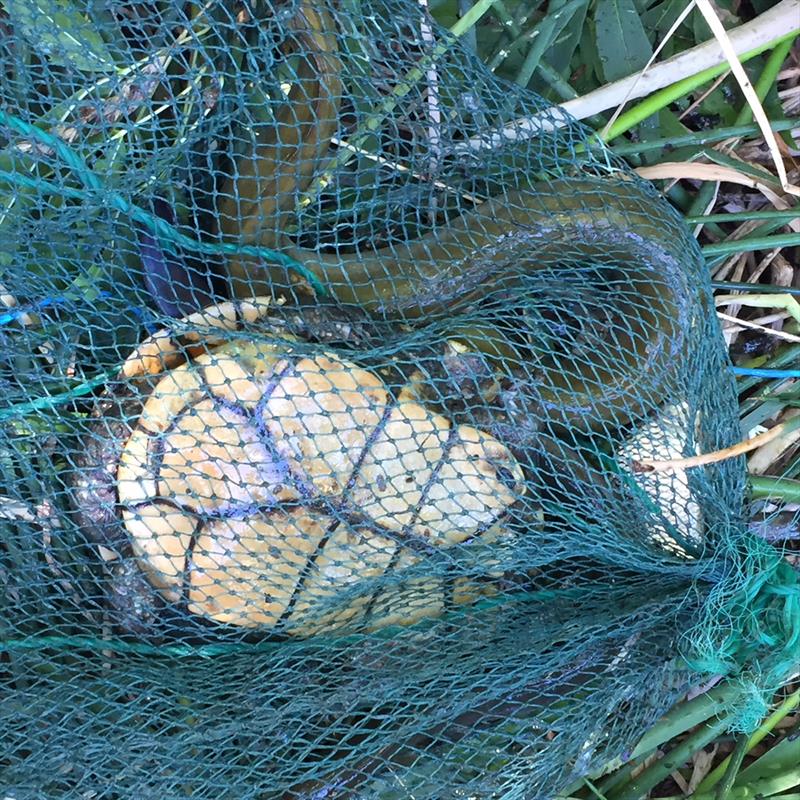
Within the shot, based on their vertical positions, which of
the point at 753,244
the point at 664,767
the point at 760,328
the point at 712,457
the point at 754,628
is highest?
the point at 753,244

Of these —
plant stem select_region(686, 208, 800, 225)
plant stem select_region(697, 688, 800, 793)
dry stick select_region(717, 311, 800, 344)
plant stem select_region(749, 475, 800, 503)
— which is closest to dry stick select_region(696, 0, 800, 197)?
plant stem select_region(686, 208, 800, 225)

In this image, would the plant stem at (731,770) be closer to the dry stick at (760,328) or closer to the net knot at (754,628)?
the net knot at (754,628)

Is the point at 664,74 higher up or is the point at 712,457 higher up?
the point at 664,74

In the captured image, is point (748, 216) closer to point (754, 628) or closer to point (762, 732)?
point (754, 628)

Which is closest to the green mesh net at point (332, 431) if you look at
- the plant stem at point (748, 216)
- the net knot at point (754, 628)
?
the net knot at point (754, 628)

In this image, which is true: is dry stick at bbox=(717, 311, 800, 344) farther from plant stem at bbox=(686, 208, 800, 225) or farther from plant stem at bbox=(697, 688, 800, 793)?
plant stem at bbox=(697, 688, 800, 793)

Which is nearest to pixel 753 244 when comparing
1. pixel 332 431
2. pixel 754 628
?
pixel 754 628

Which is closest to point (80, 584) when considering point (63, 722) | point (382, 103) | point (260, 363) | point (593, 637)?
point (63, 722)

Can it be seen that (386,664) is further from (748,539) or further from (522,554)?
(748,539)
